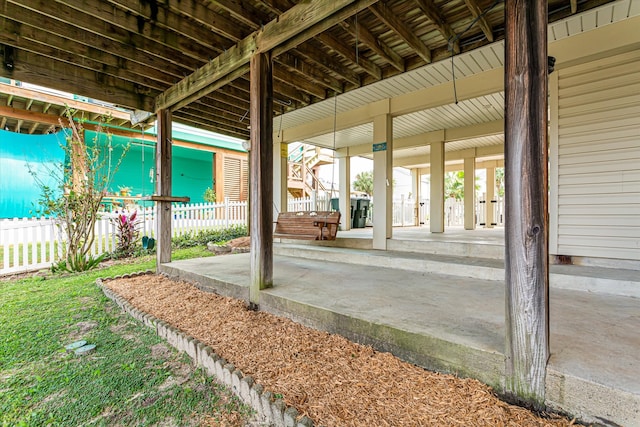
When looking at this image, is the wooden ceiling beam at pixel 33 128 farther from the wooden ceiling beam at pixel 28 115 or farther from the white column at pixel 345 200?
the white column at pixel 345 200

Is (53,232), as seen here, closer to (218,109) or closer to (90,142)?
(218,109)

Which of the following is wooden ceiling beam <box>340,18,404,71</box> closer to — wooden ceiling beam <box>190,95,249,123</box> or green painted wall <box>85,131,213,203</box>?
wooden ceiling beam <box>190,95,249,123</box>

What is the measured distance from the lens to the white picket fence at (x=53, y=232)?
5.12 meters

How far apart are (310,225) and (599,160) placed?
368 centimetres

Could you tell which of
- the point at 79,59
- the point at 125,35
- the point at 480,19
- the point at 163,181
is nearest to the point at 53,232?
the point at 163,181

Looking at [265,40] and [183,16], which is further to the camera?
[183,16]

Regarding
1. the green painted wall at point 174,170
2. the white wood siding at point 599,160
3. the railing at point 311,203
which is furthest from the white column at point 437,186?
the green painted wall at point 174,170

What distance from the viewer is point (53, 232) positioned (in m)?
5.50

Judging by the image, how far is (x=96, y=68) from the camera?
12.1 ft

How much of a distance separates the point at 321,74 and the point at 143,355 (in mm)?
3877

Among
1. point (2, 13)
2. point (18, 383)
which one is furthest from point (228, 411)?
point (2, 13)

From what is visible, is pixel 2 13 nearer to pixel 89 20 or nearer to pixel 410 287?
pixel 89 20

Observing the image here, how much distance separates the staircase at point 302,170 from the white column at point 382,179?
25.2ft

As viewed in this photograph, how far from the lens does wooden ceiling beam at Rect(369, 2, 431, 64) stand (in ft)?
8.93
